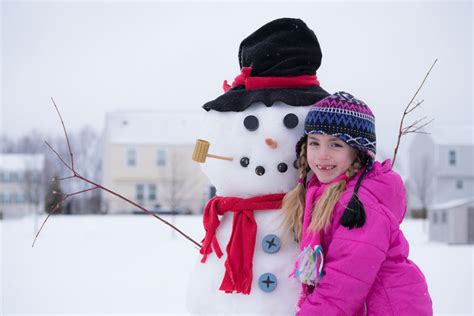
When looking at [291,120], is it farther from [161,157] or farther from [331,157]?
[161,157]

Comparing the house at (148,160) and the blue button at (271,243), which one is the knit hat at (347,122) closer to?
the blue button at (271,243)

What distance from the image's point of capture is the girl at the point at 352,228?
6.87 feet

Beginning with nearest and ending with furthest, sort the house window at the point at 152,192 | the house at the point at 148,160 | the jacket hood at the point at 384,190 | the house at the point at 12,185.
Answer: the jacket hood at the point at 384,190, the house at the point at 148,160, the house window at the point at 152,192, the house at the point at 12,185

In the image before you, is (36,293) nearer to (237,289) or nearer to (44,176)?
(237,289)

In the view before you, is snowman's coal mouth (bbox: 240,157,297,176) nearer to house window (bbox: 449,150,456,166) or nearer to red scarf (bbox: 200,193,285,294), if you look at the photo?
red scarf (bbox: 200,193,285,294)

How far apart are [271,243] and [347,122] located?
79 centimetres

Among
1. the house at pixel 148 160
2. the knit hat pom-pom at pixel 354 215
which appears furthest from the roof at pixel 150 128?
the knit hat pom-pom at pixel 354 215

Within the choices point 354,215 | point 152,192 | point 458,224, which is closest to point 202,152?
point 354,215

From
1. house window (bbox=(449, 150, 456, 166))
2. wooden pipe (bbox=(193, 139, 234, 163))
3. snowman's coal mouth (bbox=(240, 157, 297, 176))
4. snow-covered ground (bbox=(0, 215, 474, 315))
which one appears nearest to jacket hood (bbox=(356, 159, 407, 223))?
snowman's coal mouth (bbox=(240, 157, 297, 176))

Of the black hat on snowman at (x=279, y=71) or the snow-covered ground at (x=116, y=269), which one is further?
the snow-covered ground at (x=116, y=269)

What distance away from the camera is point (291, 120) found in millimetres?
2705

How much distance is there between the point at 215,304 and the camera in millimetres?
2752

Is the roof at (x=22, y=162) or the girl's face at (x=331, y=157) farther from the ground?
the girl's face at (x=331, y=157)

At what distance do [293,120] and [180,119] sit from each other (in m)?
24.0
